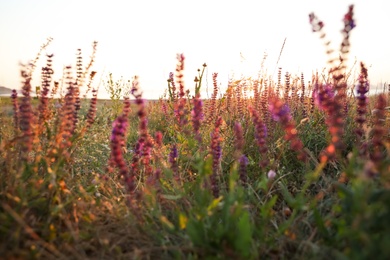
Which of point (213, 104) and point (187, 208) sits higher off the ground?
point (213, 104)

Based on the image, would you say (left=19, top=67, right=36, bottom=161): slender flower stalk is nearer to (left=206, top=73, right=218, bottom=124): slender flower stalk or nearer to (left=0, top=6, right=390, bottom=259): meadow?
(left=0, top=6, right=390, bottom=259): meadow

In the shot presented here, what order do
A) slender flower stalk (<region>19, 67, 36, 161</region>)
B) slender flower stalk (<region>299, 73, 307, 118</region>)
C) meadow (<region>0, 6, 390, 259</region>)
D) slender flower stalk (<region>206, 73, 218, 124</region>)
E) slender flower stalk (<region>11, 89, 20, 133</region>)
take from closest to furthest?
meadow (<region>0, 6, 390, 259</region>) < slender flower stalk (<region>19, 67, 36, 161</region>) < slender flower stalk (<region>11, 89, 20, 133</region>) < slender flower stalk (<region>206, 73, 218, 124</region>) < slender flower stalk (<region>299, 73, 307, 118</region>)

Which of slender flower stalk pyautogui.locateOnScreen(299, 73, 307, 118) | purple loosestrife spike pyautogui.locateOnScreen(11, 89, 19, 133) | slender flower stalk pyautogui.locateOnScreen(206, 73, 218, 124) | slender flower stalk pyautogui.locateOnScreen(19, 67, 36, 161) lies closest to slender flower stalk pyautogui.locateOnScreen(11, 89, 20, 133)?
purple loosestrife spike pyautogui.locateOnScreen(11, 89, 19, 133)

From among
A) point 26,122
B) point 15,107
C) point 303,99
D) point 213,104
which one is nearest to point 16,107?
point 15,107

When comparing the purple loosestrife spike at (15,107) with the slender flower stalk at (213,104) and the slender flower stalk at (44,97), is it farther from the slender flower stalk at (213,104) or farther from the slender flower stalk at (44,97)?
the slender flower stalk at (213,104)

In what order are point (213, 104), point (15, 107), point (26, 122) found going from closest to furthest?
1. point (26, 122)
2. point (15, 107)
3. point (213, 104)

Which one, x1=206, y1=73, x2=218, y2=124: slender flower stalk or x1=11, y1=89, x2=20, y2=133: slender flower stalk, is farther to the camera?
x1=206, y1=73, x2=218, y2=124: slender flower stalk

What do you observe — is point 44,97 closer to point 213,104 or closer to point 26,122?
point 26,122

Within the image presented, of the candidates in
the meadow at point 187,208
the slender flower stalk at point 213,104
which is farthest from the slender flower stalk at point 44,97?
the slender flower stalk at point 213,104

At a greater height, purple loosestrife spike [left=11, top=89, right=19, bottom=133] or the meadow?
purple loosestrife spike [left=11, top=89, right=19, bottom=133]

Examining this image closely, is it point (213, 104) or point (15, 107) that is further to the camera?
point (213, 104)

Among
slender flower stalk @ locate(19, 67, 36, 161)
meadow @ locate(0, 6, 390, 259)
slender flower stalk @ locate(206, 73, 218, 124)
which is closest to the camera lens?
meadow @ locate(0, 6, 390, 259)

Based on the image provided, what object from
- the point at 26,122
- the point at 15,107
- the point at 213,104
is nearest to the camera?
the point at 26,122

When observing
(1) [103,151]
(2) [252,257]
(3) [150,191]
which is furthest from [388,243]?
(1) [103,151]
